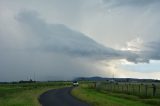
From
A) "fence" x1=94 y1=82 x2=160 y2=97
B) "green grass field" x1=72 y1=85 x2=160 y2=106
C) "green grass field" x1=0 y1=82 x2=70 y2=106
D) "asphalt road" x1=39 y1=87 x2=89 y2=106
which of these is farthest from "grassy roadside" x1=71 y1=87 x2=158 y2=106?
"green grass field" x1=0 y1=82 x2=70 y2=106

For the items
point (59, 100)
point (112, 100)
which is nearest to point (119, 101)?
point (112, 100)

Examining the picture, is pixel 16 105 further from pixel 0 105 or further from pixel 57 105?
pixel 57 105

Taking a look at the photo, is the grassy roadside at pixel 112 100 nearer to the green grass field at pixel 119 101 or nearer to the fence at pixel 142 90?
the green grass field at pixel 119 101


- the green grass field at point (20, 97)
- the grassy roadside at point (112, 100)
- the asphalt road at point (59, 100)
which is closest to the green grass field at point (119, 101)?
the grassy roadside at point (112, 100)

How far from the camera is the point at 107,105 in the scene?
116ft

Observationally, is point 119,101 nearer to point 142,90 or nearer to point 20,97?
point 20,97

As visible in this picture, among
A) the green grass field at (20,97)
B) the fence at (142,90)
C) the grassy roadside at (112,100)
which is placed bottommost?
the green grass field at (20,97)

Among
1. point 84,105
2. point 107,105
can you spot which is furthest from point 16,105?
point 107,105

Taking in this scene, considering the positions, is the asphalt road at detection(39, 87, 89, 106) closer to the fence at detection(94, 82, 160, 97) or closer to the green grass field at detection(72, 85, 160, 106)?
the green grass field at detection(72, 85, 160, 106)

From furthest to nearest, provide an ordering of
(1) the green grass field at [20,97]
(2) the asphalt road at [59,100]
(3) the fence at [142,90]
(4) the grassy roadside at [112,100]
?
1. (3) the fence at [142,90]
2. (1) the green grass field at [20,97]
3. (2) the asphalt road at [59,100]
4. (4) the grassy roadside at [112,100]

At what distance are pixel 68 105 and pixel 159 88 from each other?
26.1 metres

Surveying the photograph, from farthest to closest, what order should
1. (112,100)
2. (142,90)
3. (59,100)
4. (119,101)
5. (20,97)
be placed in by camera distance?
1. (142,90)
2. (20,97)
3. (59,100)
4. (112,100)
5. (119,101)

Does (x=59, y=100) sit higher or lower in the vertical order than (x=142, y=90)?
lower

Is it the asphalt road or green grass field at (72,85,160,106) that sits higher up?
green grass field at (72,85,160,106)
